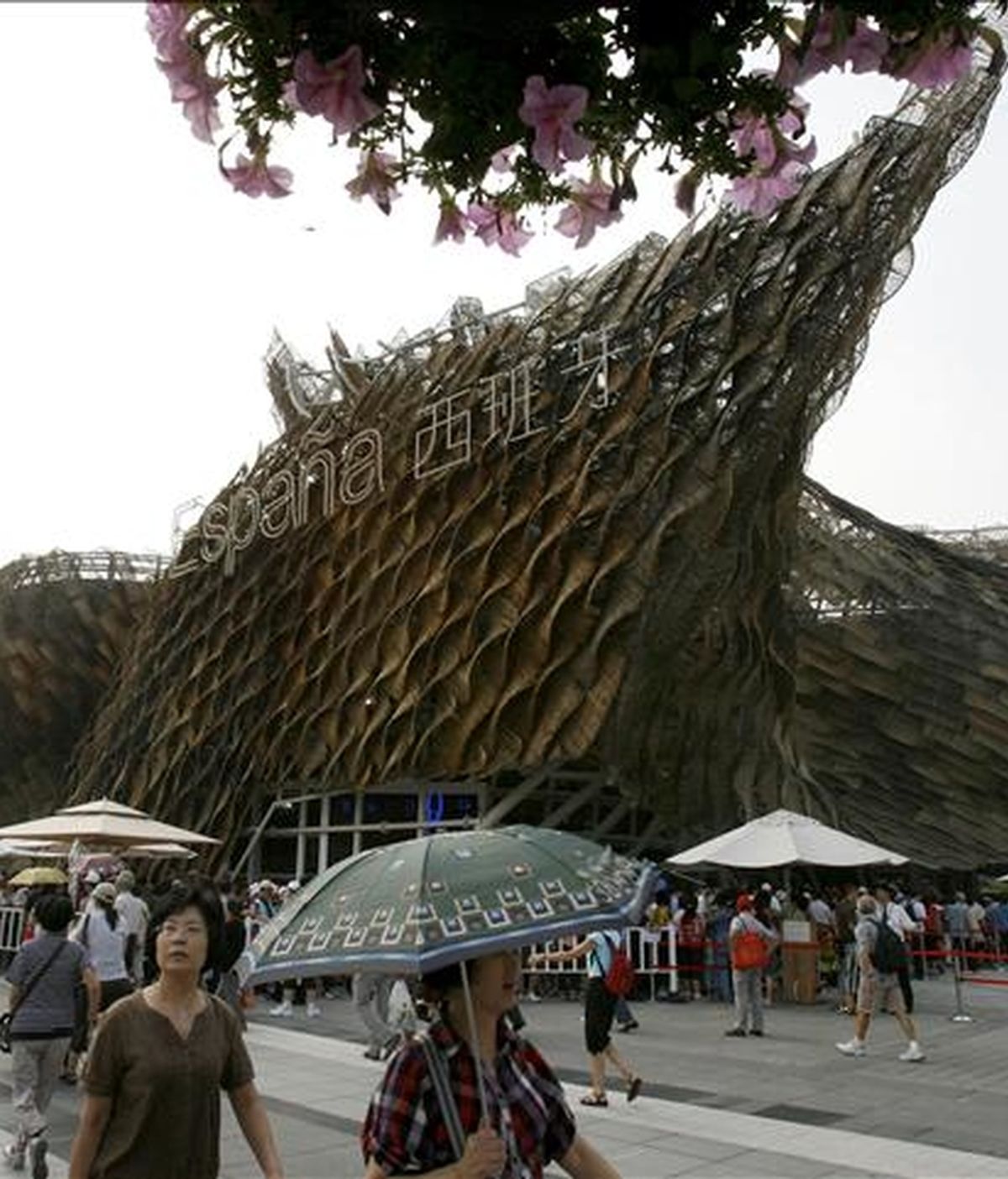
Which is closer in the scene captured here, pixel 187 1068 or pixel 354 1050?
pixel 187 1068

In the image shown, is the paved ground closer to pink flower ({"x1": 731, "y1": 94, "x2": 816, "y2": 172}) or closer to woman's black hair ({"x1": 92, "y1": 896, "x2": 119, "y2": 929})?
woman's black hair ({"x1": 92, "y1": 896, "x2": 119, "y2": 929})

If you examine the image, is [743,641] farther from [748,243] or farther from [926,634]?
[926,634]

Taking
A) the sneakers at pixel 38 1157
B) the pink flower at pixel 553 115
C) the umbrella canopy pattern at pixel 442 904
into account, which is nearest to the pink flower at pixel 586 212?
the pink flower at pixel 553 115

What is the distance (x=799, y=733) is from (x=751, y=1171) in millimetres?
34843

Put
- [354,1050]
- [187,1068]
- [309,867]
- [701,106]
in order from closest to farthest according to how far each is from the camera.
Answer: [701,106]
[187,1068]
[354,1050]
[309,867]

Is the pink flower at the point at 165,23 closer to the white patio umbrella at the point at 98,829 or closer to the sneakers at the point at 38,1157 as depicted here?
the sneakers at the point at 38,1157

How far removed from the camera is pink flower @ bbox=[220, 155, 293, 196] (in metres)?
3.37

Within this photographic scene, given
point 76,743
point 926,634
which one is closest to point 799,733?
point 926,634

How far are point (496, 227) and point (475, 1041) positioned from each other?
2369 millimetres

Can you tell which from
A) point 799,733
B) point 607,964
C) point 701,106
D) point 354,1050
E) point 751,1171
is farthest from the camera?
point 799,733

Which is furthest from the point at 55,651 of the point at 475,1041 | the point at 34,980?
the point at 475,1041

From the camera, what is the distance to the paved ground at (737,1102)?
8133 mm

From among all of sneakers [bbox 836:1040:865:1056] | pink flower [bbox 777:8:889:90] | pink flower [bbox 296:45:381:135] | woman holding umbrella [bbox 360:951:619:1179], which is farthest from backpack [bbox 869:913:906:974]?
pink flower [bbox 296:45:381:135]

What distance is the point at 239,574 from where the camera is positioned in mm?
35719
